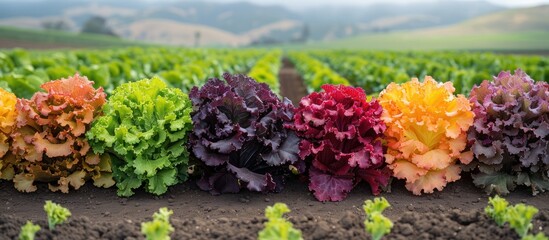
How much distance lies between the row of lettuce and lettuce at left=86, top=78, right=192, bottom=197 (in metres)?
1.07

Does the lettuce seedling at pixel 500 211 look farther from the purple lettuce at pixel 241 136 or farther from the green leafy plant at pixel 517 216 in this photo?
the purple lettuce at pixel 241 136

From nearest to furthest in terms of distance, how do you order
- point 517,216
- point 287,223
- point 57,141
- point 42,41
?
point 287,223 → point 517,216 → point 57,141 → point 42,41

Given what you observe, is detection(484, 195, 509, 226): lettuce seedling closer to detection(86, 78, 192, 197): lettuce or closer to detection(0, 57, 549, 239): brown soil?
detection(0, 57, 549, 239): brown soil

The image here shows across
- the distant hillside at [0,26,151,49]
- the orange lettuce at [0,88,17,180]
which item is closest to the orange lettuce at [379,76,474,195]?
the orange lettuce at [0,88,17,180]

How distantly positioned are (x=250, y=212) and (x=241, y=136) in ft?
2.62

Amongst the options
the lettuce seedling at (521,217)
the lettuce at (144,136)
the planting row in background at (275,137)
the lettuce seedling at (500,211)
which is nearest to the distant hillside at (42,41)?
the planting row in background at (275,137)

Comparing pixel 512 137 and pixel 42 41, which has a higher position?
pixel 42 41

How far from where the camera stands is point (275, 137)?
5.57 metres

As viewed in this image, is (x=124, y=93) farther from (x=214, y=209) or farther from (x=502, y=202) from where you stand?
(x=502, y=202)

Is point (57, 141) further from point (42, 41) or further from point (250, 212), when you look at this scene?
point (42, 41)

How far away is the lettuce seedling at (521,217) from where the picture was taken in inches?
152

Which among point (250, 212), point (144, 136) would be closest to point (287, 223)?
point (250, 212)

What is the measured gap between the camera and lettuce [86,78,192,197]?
17.5 feet

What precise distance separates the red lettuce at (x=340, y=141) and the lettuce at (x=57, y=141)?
7.10 feet
